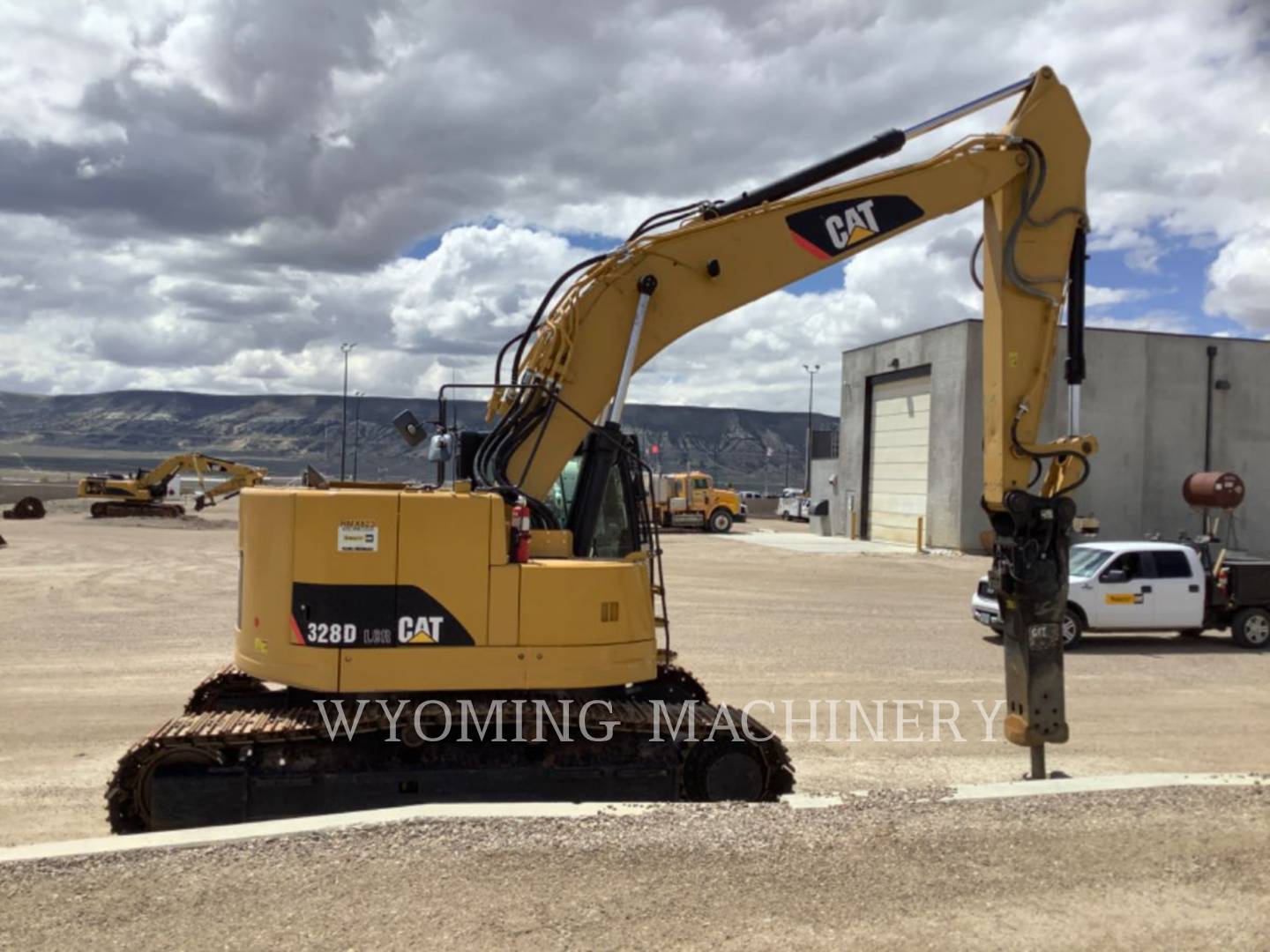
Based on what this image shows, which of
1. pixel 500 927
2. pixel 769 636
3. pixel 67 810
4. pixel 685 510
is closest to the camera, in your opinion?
pixel 500 927

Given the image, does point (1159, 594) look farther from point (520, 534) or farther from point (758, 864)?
point (758, 864)

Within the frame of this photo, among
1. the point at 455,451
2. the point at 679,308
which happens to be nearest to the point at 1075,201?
the point at 679,308

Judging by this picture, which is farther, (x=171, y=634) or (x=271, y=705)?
(x=171, y=634)

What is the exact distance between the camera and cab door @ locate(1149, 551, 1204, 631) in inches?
651

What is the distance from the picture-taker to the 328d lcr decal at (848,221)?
8.05m

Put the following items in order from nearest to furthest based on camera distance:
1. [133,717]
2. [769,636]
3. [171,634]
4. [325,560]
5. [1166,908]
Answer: [1166,908] → [325,560] → [133,717] → [171,634] → [769,636]

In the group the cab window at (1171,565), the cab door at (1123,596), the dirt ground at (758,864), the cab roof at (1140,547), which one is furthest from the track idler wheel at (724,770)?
the cab window at (1171,565)

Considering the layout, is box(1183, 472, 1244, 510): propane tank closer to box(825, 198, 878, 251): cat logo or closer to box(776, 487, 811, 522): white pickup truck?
box(825, 198, 878, 251): cat logo

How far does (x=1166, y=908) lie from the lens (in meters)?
5.12

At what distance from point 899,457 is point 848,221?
1288 inches

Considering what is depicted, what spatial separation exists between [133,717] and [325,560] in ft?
16.6

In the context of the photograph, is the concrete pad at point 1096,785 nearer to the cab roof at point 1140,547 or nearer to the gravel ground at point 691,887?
the gravel ground at point 691,887

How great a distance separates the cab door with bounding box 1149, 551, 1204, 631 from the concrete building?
16.8 meters

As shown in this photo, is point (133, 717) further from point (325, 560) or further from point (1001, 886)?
point (1001, 886)
